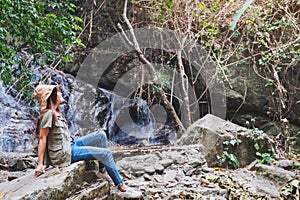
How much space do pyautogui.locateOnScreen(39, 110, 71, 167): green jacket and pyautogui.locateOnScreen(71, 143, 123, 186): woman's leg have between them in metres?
0.09

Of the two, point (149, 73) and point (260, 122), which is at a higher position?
point (149, 73)

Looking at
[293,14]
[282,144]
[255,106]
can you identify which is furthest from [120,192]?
[293,14]

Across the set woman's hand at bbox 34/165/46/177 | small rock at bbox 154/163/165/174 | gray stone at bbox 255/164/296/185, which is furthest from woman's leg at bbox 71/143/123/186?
gray stone at bbox 255/164/296/185

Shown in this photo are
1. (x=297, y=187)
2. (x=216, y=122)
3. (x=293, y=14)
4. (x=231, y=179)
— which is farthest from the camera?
(x=293, y=14)

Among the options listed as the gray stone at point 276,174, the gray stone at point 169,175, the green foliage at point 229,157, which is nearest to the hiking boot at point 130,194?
the gray stone at point 169,175

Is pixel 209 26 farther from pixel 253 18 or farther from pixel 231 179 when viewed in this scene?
pixel 231 179

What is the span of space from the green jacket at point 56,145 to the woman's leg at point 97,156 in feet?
0.30

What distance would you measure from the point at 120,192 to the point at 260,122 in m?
4.74

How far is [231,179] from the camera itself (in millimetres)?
3219

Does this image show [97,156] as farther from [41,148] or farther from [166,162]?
[166,162]

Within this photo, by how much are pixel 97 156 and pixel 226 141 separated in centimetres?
225

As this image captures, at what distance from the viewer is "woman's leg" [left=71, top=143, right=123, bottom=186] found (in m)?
2.45

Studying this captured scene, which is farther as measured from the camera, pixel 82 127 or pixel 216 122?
pixel 82 127

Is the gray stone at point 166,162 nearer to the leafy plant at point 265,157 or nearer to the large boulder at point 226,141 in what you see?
the large boulder at point 226,141
